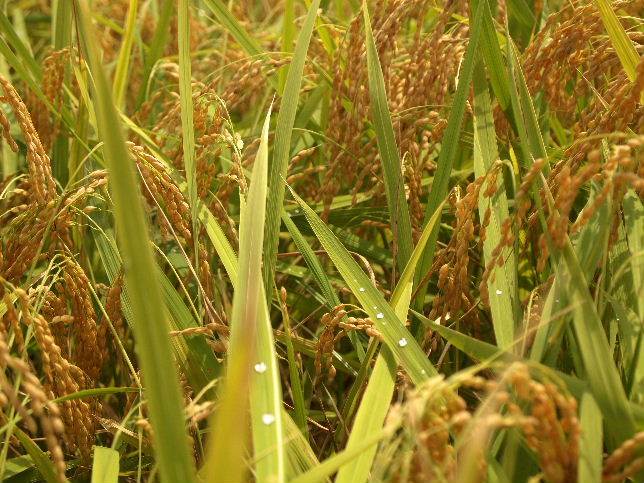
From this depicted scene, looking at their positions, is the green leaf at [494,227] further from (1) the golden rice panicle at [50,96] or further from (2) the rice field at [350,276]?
(1) the golden rice panicle at [50,96]

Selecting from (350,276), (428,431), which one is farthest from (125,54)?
(428,431)

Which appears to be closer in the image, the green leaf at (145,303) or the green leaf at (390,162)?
the green leaf at (145,303)

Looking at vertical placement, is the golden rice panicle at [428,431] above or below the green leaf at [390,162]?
below

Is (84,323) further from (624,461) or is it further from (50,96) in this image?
(624,461)

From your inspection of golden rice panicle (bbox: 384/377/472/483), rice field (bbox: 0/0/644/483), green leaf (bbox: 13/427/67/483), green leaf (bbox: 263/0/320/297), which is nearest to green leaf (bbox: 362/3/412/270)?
rice field (bbox: 0/0/644/483)

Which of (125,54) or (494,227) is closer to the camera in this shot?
(494,227)

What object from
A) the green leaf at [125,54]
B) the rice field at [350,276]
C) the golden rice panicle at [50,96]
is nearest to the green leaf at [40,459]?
the rice field at [350,276]
